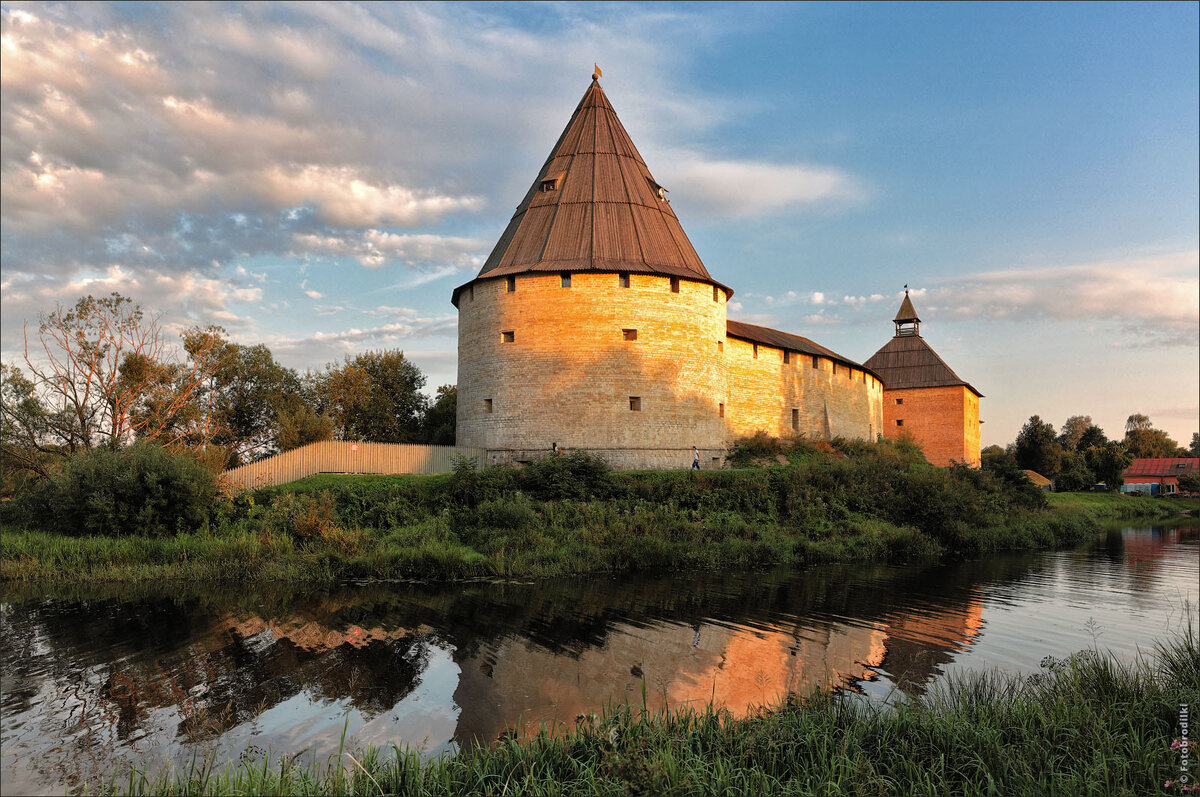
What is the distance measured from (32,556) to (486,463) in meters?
11.9

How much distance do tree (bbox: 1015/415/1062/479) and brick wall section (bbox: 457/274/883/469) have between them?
41.8m

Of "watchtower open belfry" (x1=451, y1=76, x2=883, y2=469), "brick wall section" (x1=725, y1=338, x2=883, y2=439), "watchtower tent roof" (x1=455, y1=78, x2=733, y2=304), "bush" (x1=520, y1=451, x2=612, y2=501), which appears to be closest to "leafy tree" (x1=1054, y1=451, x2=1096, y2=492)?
"brick wall section" (x1=725, y1=338, x2=883, y2=439)

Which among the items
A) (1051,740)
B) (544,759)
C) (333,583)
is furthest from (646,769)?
(333,583)

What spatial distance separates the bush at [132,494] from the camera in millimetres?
15602

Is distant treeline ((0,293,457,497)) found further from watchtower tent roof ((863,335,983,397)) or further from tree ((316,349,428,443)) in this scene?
watchtower tent roof ((863,335,983,397))

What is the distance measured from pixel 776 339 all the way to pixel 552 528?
17901mm

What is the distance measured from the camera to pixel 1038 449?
56656mm

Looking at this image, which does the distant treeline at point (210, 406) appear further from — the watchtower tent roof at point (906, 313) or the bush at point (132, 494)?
the watchtower tent roof at point (906, 313)

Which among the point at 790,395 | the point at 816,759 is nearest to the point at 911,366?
the point at 790,395

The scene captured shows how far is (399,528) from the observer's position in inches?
659

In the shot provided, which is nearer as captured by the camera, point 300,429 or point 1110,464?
point 300,429

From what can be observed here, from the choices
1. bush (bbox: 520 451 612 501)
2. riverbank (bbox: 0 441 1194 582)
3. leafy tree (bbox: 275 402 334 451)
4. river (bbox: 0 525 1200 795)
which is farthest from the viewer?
leafy tree (bbox: 275 402 334 451)

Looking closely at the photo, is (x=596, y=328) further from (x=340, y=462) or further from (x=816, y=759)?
(x=816, y=759)

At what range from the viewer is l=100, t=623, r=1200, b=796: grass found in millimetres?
4320
